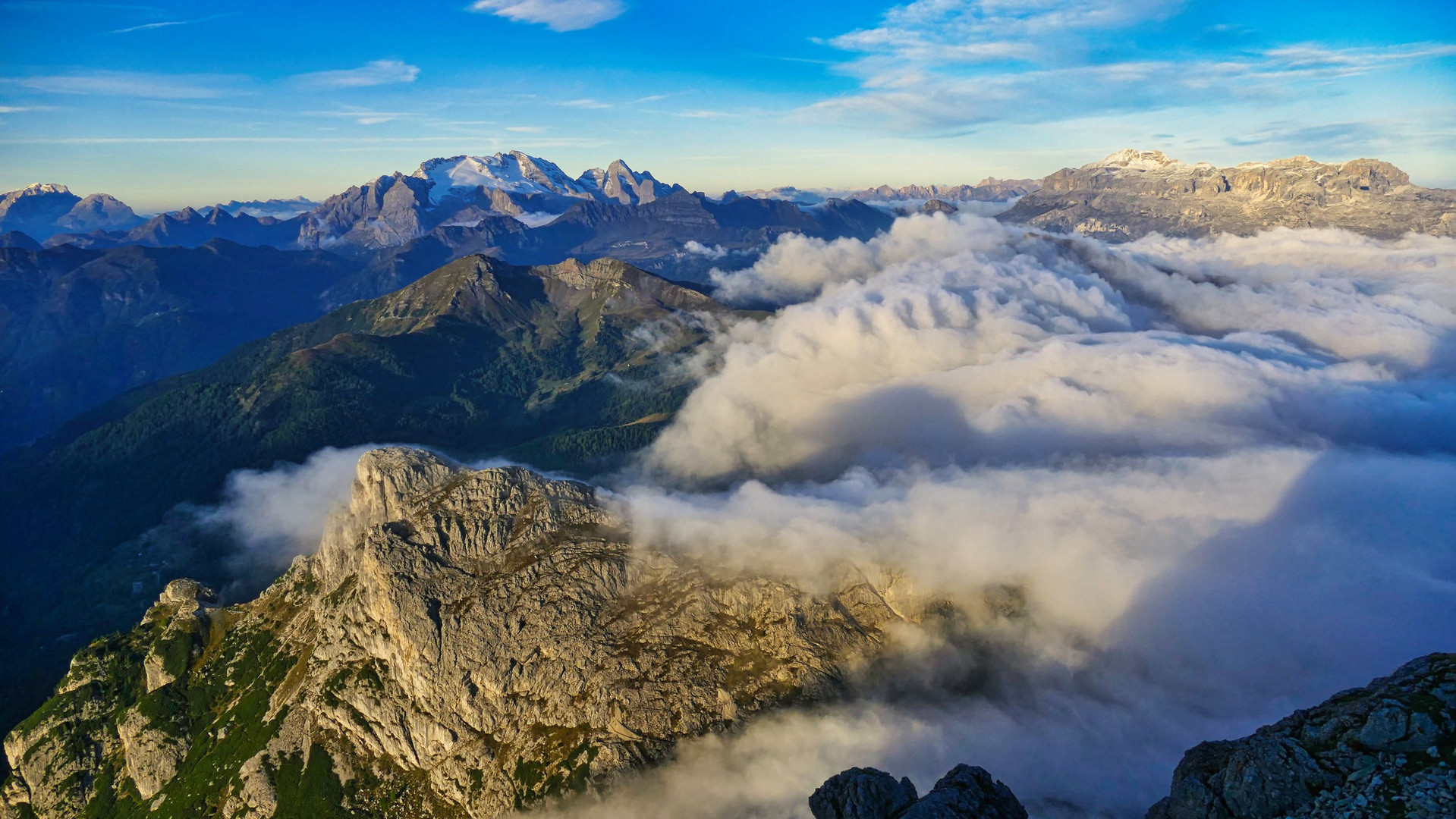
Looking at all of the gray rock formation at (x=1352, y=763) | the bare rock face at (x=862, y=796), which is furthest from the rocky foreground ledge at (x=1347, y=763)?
the bare rock face at (x=862, y=796)

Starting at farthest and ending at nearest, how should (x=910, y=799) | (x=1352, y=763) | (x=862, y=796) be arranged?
(x=910, y=799) < (x=862, y=796) < (x=1352, y=763)

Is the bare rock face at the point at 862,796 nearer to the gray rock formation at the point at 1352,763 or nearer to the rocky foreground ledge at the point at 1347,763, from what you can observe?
the rocky foreground ledge at the point at 1347,763

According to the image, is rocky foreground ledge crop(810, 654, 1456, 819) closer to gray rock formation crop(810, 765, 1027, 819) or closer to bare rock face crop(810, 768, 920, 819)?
gray rock formation crop(810, 765, 1027, 819)

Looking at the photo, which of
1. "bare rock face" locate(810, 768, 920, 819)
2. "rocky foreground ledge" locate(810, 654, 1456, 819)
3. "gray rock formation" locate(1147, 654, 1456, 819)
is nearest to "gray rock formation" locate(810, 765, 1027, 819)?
"bare rock face" locate(810, 768, 920, 819)

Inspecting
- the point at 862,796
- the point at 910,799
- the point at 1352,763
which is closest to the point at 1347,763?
the point at 1352,763

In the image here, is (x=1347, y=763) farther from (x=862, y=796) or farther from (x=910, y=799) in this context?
(x=862, y=796)

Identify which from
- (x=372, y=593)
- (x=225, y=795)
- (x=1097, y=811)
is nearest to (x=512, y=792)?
(x=372, y=593)
